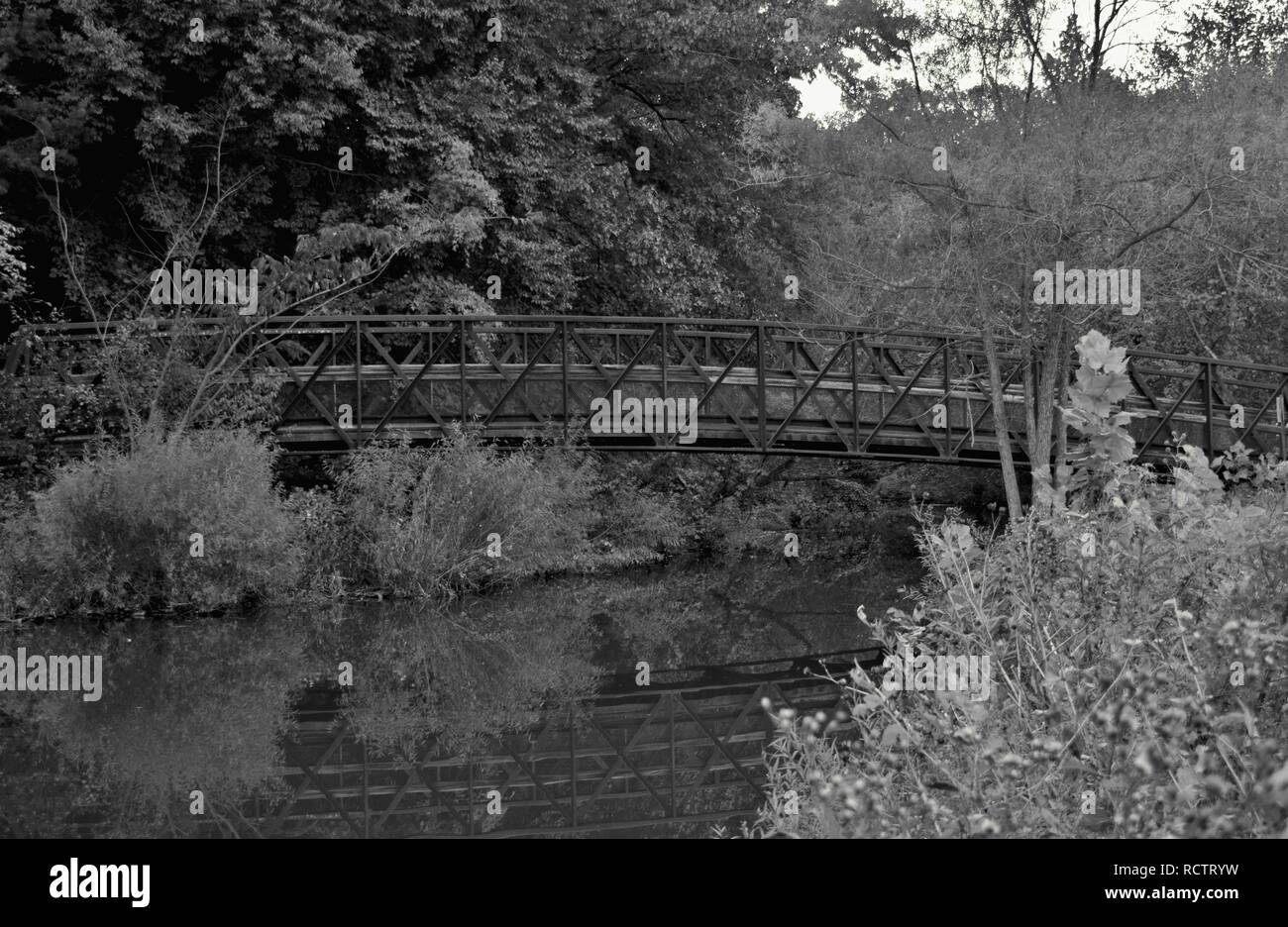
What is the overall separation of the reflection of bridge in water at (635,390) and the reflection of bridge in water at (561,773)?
309 inches

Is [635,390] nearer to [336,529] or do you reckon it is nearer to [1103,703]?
[336,529]

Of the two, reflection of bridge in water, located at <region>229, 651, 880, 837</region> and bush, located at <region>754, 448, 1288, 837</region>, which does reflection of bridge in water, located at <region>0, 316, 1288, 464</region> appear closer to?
reflection of bridge in water, located at <region>229, 651, 880, 837</region>

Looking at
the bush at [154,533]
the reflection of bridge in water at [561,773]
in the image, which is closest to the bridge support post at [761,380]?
the bush at [154,533]

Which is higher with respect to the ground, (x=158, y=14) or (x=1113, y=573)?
(x=158, y=14)

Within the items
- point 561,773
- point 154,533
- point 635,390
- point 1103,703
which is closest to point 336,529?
point 154,533

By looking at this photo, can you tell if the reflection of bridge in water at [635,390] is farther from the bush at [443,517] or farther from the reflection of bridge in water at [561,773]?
the reflection of bridge in water at [561,773]

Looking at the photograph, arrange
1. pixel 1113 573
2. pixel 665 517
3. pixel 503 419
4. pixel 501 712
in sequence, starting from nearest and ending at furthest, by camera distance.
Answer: pixel 1113 573
pixel 501 712
pixel 503 419
pixel 665 517

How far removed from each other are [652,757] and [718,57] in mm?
18305

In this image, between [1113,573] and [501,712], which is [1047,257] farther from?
[1113,573]

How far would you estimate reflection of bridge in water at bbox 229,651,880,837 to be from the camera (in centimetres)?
800

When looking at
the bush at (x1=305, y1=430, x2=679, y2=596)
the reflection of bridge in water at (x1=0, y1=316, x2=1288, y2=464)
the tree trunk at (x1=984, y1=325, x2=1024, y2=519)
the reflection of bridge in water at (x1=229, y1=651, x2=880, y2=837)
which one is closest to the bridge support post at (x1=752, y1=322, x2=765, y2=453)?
the reflection of bridge in water at (x1=0, y1=316, x2=1288, y2=464)

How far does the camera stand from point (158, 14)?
20281 millimetres

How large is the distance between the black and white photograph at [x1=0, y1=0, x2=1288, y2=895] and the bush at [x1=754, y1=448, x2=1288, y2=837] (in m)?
0.09
